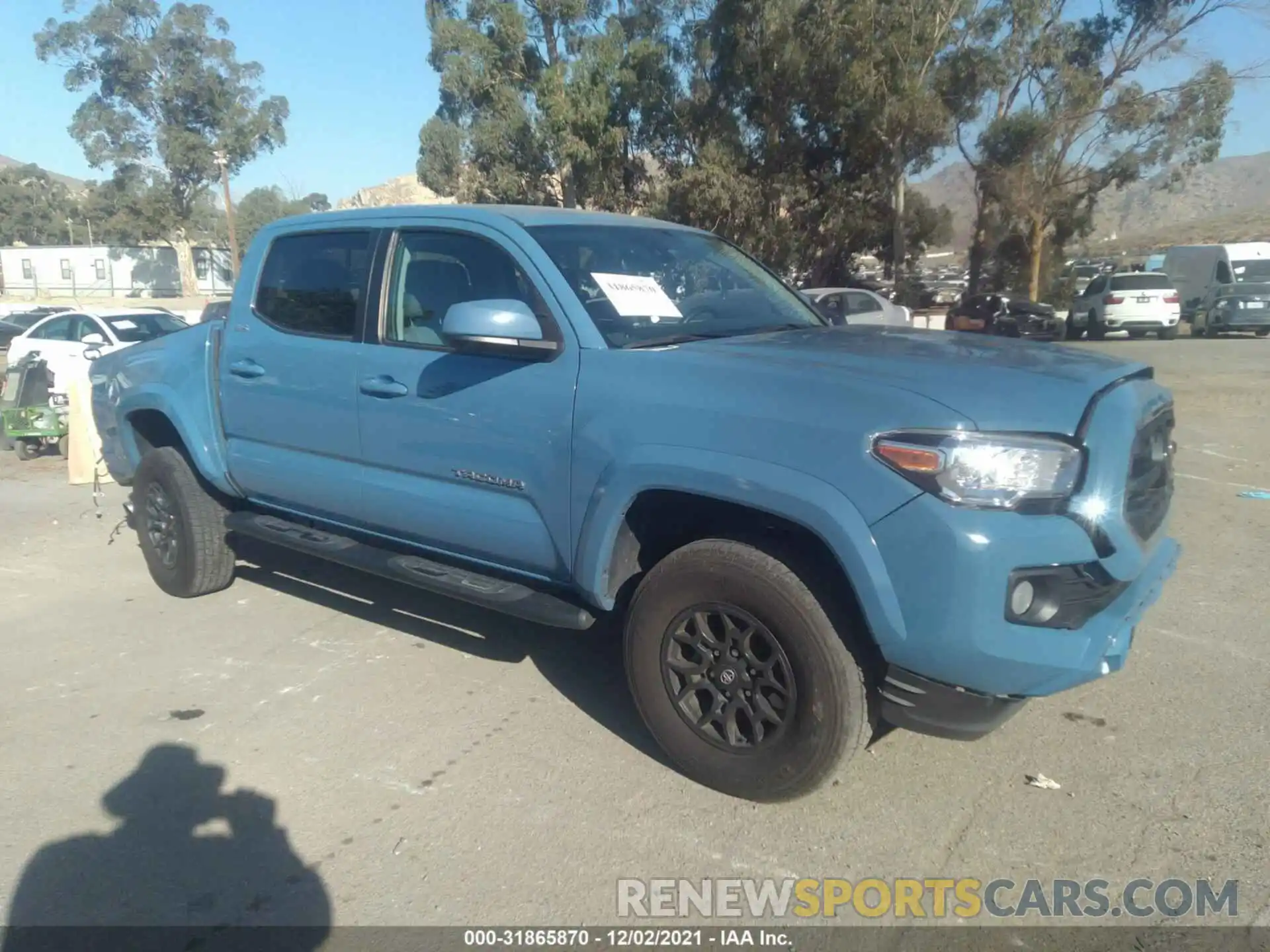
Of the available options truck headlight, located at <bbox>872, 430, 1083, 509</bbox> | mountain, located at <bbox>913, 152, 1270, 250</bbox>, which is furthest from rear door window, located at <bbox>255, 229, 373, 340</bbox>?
mountain, located at <bbox>913, 152, 1270, 250</bbox>

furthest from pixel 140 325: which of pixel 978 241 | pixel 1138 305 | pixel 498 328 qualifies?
pixel 978 241

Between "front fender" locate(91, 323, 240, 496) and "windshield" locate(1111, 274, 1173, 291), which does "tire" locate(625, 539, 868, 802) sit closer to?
"front fender" locate(91, 323, 240, 496)

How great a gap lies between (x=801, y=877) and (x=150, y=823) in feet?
7.00

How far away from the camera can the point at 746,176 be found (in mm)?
28453

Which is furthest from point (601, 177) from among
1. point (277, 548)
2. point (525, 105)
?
point (277, 548)

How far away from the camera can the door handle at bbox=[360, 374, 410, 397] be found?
4273 millimetres

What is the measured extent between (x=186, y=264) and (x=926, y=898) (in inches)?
2428

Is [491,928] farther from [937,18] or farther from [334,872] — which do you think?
[937,18]

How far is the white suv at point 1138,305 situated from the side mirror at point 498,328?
24713mm

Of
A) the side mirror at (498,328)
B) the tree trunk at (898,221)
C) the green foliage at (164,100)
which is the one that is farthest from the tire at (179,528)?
the green foliage at (164,100)

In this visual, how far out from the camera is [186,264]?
57.8 meters

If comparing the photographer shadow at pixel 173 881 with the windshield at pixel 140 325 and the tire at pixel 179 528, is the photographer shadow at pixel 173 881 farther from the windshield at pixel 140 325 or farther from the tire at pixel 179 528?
the windshield at pixel 140 325

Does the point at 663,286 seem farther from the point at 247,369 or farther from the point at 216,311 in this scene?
the point at 216,311

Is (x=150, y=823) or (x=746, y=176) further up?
(x=746, y=176)
